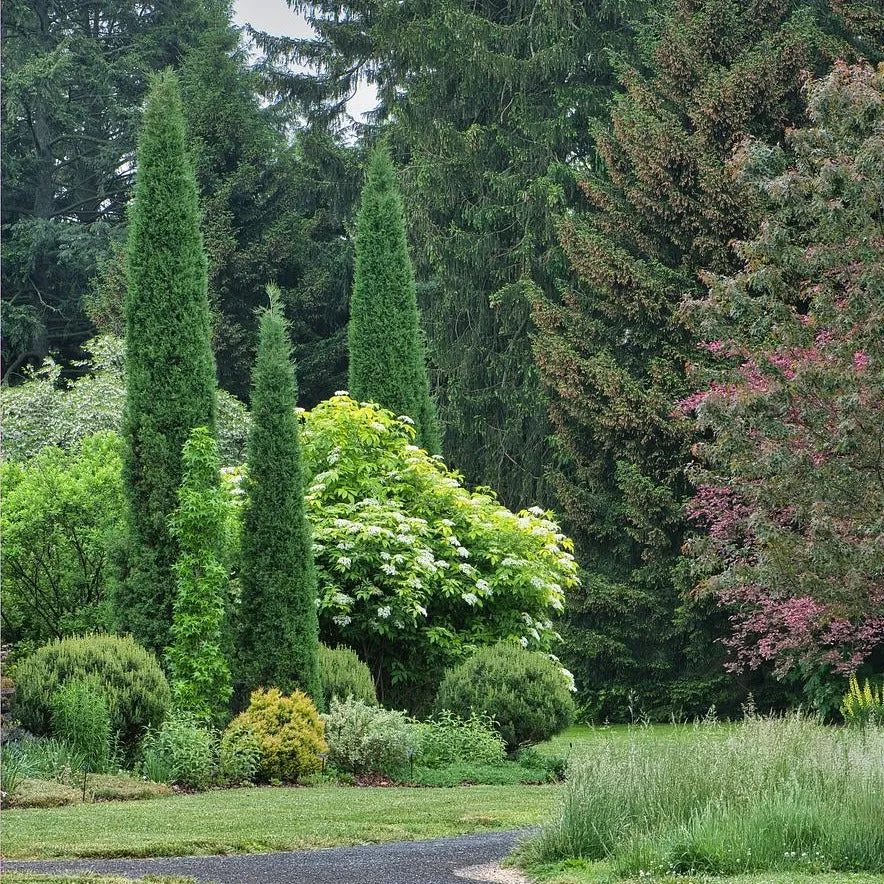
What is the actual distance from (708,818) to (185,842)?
302 centimetres

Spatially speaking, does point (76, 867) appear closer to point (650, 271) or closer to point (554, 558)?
point (554, 558)

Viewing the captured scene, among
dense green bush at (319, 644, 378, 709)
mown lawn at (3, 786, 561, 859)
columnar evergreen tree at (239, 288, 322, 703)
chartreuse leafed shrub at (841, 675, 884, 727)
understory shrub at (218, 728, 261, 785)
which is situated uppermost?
columnar evergreen tree at (239, 288, 322, 703)

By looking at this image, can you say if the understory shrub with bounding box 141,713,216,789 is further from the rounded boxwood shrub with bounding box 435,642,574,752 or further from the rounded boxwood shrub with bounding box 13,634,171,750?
the rounded boxwood shrub with bounding box 435,642,574,752

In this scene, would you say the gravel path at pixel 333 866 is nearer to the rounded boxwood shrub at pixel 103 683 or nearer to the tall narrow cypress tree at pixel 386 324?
the rounded boxwood shrub at pixel 103 683

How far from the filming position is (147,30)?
99.4 feet

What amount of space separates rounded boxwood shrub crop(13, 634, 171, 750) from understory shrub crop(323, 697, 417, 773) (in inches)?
66.8

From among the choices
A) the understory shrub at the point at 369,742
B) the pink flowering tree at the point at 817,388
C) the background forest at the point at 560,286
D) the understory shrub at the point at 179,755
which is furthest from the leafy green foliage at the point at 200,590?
the pink flowering tree at the point at 817,388

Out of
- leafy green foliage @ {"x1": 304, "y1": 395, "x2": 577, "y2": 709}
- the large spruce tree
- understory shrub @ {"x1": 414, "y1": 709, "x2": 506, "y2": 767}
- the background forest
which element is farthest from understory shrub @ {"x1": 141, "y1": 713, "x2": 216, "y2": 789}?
the large spruce tree

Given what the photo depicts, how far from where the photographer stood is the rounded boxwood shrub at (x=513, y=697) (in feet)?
44.4

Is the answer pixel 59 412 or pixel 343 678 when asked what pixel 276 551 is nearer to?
pixel 343 678

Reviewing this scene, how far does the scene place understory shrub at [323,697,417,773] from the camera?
1204 cm

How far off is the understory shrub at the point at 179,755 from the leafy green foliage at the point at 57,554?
384 centimetres

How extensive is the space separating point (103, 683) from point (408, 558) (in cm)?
441

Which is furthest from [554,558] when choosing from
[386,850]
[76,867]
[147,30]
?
[147,30]
